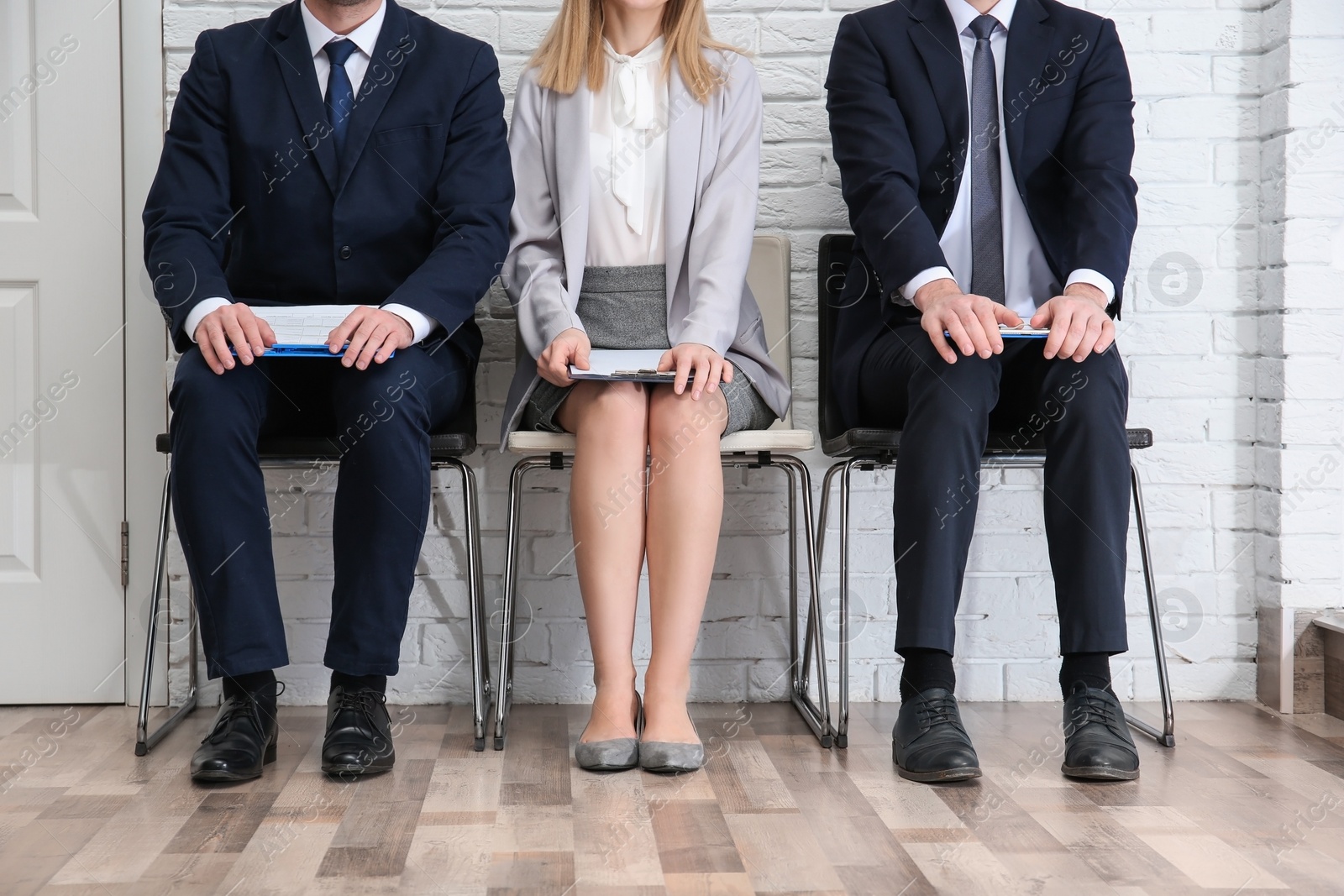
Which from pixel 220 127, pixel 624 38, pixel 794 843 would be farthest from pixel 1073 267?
pixel 220 127

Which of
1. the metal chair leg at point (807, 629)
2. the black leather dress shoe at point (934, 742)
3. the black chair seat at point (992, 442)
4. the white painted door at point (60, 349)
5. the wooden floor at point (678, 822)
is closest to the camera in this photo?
the wooden floor at point (678, 822)

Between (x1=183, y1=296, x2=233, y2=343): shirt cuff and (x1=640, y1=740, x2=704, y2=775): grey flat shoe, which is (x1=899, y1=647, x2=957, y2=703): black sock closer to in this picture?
(x1=640, y1=740, x2=704, y2=775): grey flat shoe

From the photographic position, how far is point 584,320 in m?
1.75

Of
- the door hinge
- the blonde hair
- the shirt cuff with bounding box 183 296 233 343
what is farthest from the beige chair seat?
the door hinge

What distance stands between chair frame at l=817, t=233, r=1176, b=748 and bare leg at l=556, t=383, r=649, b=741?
33 centimetres

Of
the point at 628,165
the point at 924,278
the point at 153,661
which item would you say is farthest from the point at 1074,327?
the point at 153,661

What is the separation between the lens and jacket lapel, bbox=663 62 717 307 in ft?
5.67

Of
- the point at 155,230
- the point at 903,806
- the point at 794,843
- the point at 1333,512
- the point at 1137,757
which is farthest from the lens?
the point at 1333,512

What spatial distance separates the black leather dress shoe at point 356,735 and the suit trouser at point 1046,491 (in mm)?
702

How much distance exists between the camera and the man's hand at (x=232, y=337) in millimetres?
1473

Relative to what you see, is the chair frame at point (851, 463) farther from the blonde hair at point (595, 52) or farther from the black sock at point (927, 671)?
the blonde hair at point (595, 52)

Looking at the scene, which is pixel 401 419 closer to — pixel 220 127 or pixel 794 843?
pixel 220 127

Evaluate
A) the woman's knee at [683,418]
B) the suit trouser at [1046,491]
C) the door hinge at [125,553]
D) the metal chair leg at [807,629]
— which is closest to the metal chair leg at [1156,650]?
the suit trouser at [1046,491]

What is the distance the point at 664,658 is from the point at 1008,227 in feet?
2.78
